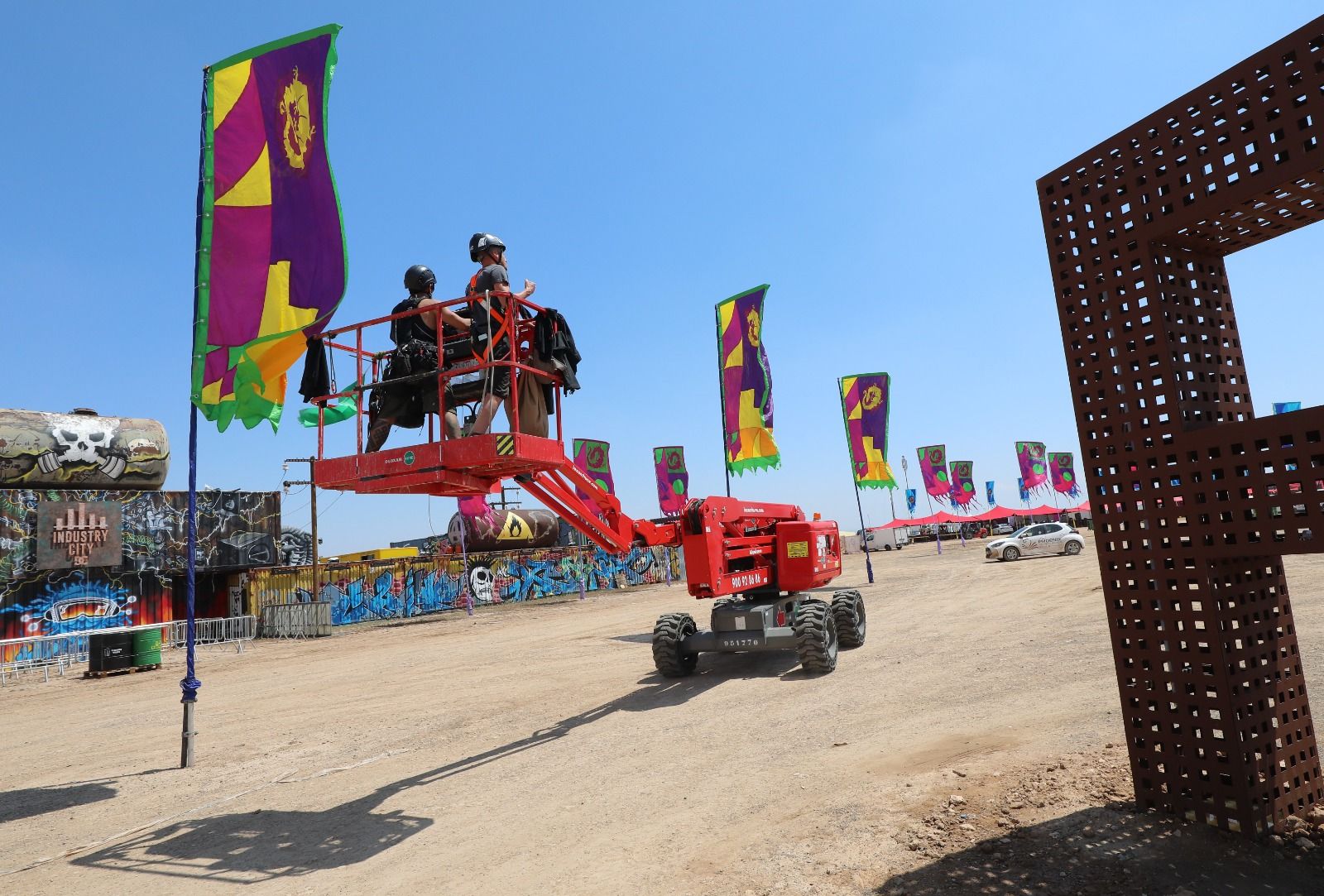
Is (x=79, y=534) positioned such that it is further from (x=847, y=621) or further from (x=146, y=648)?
(x=847, y=621)

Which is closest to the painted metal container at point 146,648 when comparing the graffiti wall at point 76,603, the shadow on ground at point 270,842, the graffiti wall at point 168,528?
the graffiti wall at point 168,528

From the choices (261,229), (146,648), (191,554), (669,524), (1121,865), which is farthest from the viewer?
(146,648)

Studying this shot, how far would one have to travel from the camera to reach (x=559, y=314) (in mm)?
7957

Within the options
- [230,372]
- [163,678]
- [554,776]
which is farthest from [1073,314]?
[163,678]

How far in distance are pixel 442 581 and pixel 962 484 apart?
42017mm

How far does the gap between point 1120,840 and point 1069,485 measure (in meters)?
70.0

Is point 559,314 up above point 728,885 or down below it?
above

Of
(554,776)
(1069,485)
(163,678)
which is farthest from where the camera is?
(1069,485)

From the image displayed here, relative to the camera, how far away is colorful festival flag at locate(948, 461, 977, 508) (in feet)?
192

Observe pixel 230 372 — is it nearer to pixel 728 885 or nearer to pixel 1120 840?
pixel 728 885

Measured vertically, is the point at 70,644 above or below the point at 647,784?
above

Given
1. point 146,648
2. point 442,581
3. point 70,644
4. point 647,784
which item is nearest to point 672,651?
point 647,784

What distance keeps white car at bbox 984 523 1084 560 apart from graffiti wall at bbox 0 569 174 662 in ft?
111

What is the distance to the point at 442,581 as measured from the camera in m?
34.7
